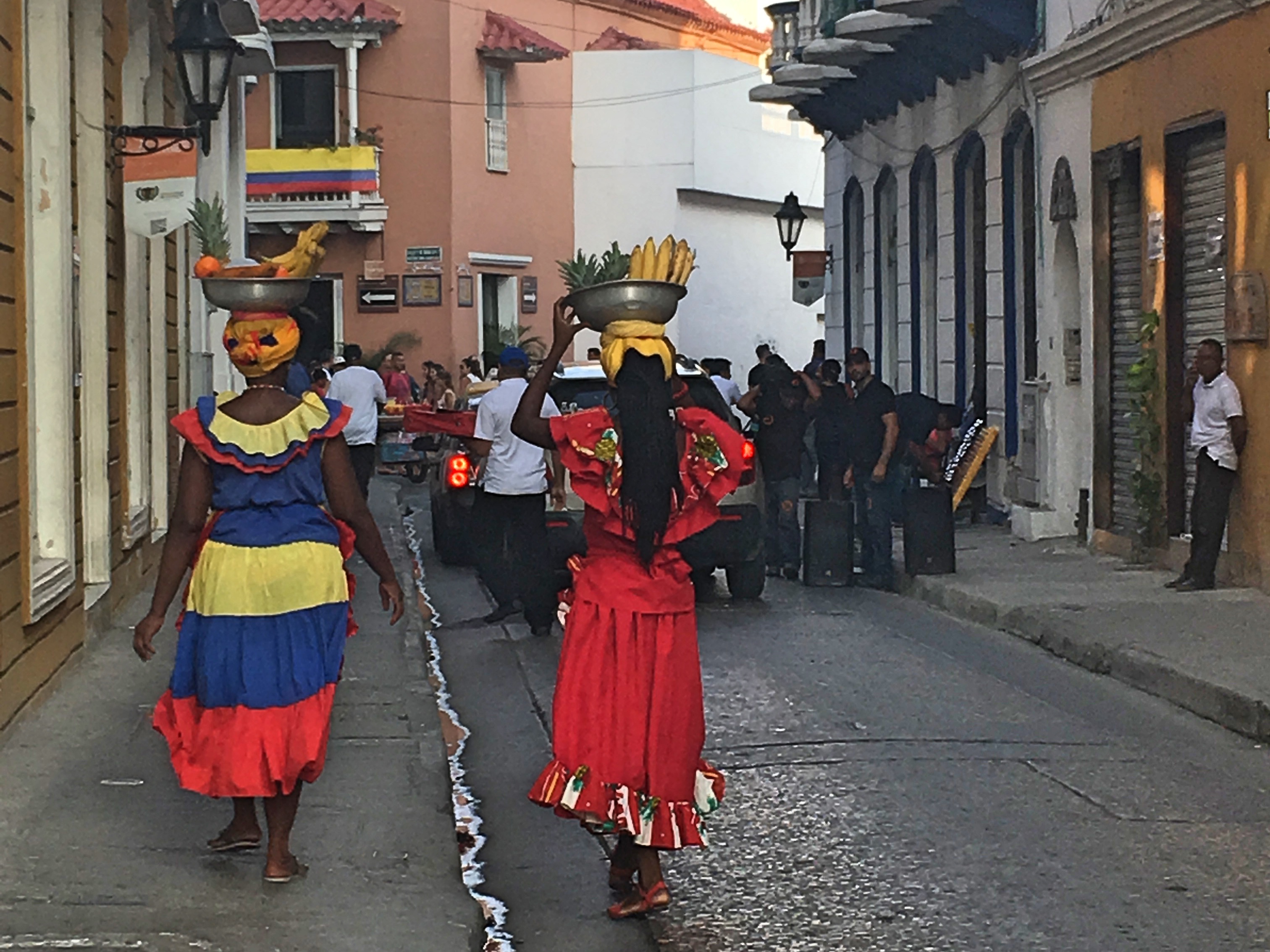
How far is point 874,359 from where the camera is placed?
2827cm

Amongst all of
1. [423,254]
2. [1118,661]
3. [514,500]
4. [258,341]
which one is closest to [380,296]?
[423,254]

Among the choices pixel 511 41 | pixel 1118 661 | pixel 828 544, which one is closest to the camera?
pixel 1118 661

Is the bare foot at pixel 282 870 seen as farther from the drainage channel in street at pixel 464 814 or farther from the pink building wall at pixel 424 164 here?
the pink building wall at pixel 424 164

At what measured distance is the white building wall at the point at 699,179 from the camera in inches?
1658

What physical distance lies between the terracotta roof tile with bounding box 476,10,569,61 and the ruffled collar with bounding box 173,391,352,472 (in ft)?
109

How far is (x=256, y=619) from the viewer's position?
5965 millimetres

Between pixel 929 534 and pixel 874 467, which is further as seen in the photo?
pixel 874 467

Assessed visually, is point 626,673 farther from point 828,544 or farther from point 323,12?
point 323,12

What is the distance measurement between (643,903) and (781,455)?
1085 centimetres

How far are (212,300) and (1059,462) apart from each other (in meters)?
13.6

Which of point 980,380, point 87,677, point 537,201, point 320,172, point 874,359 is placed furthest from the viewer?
point 537,201

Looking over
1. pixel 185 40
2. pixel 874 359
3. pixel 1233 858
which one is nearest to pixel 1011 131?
pixel 874 359

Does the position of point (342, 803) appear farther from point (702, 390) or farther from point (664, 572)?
point (702, 390)

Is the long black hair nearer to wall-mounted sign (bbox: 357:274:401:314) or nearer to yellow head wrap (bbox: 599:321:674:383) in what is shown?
yellow head wrap (bbox: 599:321:674:383)
